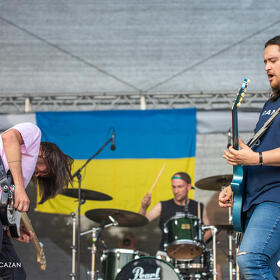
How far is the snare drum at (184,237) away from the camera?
224 inches

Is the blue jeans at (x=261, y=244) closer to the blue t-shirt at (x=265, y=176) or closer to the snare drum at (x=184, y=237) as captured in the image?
the blue t-shirt at (x=265, y=176)

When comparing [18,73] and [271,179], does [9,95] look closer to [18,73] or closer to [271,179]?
[18,73]

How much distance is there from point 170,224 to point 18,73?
9.95 feet

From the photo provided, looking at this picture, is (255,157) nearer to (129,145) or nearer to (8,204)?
(8,204)

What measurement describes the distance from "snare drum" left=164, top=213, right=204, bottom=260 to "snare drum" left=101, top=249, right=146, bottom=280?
0.45 meters

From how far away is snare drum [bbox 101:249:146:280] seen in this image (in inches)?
215

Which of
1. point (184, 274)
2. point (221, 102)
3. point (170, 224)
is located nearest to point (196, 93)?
point (221, 102)

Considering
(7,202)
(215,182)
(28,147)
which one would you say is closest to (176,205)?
(215,182)

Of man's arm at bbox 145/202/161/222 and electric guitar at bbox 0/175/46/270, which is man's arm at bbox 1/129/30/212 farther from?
man's arm at bbox 145/202/161/222

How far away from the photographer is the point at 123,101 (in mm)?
7074

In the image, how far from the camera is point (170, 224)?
5.90 meters

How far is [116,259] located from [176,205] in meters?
1.41

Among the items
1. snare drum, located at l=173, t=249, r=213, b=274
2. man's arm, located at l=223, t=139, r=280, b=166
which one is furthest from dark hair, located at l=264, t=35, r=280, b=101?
snare drum, located at l=173, t=249, r=213, b=274

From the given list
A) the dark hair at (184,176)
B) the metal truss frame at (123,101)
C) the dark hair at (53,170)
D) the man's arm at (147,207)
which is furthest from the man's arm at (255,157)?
the metal truss frame at (123,101)
